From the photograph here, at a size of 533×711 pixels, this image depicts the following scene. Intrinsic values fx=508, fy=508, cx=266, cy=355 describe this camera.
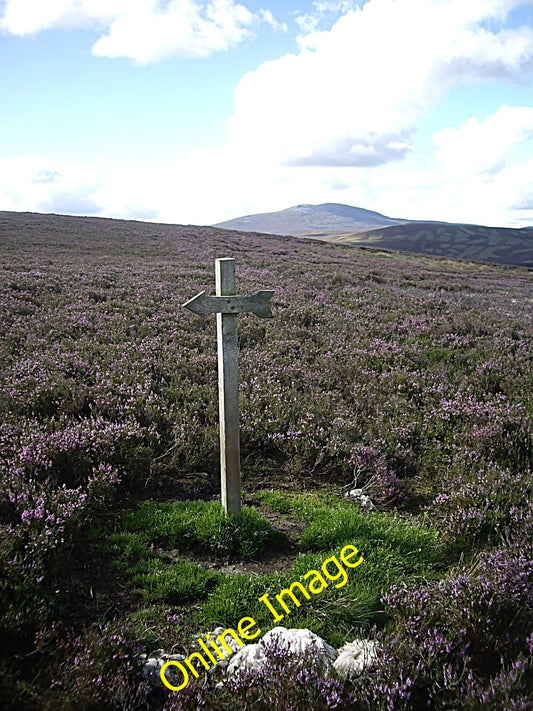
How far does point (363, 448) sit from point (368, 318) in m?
7.31

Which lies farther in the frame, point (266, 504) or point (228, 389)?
point (266, 504)

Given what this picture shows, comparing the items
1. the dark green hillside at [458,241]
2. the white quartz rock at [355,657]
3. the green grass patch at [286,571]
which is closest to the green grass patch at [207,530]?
the green grass patch at [286,571]

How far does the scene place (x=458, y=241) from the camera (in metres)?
117

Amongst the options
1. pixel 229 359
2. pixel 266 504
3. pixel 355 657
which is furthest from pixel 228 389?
pixel 355 657

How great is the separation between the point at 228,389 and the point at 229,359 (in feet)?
0.99

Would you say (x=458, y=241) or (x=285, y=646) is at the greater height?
(x=458, y=241)

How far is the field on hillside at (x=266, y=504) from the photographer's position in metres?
3.10

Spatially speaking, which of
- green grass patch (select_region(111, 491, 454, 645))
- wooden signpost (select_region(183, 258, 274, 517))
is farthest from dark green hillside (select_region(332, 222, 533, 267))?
wooden signpost (select_region(183, 258, 274, 517))

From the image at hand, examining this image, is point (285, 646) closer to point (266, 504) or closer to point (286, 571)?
Answer: point (286, 571)

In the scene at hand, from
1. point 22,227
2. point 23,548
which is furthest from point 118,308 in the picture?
Result: point 22,227

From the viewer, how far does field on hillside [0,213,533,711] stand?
3.10m

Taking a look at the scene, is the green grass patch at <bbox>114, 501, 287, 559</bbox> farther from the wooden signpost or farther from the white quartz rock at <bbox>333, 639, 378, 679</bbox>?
the white quartz rock at <bbox>333, 639, 378, 679</bbox>

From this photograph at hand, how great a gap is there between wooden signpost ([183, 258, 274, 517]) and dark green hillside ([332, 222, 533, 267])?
302ft

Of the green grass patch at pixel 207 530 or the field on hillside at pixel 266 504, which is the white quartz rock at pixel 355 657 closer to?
the field on hillside at pixel 266 504
